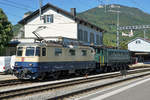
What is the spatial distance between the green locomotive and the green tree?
1190cm

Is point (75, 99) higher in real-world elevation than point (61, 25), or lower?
lower

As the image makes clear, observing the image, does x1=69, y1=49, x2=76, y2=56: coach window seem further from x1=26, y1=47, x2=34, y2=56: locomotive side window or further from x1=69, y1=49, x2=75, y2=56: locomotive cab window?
x1=26, y1=47, x2=34, y2=56: locomotive side window

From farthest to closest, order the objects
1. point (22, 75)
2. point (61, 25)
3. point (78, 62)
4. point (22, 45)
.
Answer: point (61, 25)
point (78, 62)
point (22, 45)
point (22, 75)

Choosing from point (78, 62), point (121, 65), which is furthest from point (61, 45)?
point (121, 65)

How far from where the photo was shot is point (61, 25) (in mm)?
38594

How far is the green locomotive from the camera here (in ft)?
83.5

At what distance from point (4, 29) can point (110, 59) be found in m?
14.2

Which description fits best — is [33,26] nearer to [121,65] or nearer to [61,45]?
[121,65]

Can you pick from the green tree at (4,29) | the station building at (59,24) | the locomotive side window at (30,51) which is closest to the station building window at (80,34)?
the station building at (59,24)

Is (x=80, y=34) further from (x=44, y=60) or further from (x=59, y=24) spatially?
(x=44, y=60)

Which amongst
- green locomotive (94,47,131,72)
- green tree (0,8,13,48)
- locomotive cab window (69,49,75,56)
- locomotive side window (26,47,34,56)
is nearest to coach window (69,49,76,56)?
locomotive cab window (69,49,75,56)

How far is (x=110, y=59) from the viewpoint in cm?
2778

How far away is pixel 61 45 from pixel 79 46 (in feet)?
9.59

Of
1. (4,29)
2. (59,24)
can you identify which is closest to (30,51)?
(4,29)
